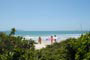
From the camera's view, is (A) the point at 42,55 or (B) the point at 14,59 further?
(A) the point at 42,55

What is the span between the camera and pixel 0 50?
16.5 feet

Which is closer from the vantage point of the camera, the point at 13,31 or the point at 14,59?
the point at 14,59

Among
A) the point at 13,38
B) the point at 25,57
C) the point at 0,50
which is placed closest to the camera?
the point at 25,57

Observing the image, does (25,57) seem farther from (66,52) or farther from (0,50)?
(0,50)

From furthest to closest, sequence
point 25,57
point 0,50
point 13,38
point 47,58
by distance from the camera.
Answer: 1. point 13,38
2. point 0,50
3. point 47,58
4. point 25,57

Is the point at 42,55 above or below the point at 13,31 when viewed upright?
below

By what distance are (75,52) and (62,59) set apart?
1.00 feet

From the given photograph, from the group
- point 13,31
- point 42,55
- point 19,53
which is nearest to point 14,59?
point 19,53

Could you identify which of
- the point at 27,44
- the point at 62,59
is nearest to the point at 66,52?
the point at 62,59

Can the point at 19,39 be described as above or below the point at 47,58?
above

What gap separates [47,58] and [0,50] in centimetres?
142

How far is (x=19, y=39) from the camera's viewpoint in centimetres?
520

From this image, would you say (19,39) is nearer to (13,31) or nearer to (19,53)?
(13,31)

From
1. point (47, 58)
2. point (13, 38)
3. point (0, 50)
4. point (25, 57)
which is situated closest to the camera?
point (25, 57)
